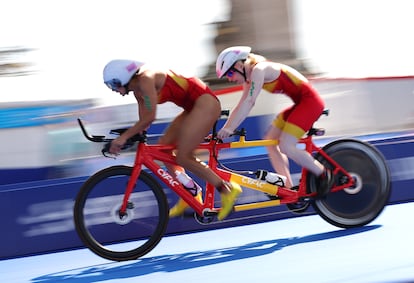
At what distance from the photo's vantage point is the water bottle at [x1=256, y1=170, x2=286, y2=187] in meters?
6.55

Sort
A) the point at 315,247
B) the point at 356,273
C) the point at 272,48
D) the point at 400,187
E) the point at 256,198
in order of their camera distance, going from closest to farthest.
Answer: the point at 356,273 → the point at 315,247 → the point at 256,198 → the point at 400,187 → the point at 272,48

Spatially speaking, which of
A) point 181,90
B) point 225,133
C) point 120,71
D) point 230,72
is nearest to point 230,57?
point 230,72

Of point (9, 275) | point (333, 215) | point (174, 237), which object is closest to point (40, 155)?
point (174, 237)

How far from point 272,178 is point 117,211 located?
1.23 metres

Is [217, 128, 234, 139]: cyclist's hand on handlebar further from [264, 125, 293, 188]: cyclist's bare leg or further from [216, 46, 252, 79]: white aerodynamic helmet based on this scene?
[264, 125, 293, 188]: cyclist's bare leg

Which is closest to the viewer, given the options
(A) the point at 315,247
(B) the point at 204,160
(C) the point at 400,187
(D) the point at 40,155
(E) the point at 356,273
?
(E) the point at 356,273

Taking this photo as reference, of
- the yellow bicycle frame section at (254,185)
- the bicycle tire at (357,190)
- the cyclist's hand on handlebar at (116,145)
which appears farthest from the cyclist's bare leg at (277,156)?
the cyclist's hand on handlebar at (116,145)

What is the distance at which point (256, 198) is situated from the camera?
716 centimetres

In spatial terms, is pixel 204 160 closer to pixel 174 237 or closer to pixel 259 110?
pixel 174 237

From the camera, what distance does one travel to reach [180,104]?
6359mm

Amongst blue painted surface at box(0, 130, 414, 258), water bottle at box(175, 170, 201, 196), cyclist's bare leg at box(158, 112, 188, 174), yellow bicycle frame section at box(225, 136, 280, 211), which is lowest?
blue painted surface at box(0, 130, 414, 258)

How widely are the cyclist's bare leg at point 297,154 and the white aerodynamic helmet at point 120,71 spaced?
1322mm

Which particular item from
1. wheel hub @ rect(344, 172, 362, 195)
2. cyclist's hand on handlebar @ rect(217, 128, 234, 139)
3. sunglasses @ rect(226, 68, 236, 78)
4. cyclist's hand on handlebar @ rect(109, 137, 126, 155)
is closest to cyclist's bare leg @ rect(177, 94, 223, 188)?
cyclist's hand on handlebar @ rect(217, 128, 234, 139)

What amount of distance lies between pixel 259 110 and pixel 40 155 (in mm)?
2376
